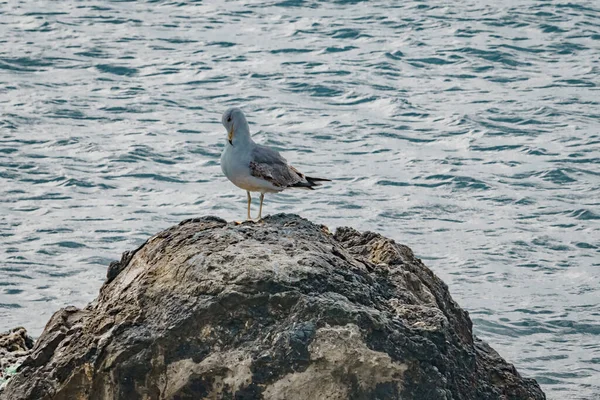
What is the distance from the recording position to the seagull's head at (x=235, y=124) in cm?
605

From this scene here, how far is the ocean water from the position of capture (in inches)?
388

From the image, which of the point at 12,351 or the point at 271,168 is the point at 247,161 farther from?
the point at 12,351

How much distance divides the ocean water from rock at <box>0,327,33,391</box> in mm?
2410

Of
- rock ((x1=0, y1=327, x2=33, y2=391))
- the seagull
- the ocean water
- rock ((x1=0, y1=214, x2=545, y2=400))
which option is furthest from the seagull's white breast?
the ocean water

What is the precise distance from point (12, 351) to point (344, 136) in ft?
27.9

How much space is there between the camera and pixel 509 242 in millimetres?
10852

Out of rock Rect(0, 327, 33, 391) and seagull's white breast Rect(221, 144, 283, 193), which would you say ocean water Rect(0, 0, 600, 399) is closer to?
rock Rect(0, 327, 33, 391)

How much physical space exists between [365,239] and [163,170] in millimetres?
7526

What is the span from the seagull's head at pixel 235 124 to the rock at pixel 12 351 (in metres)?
1.54

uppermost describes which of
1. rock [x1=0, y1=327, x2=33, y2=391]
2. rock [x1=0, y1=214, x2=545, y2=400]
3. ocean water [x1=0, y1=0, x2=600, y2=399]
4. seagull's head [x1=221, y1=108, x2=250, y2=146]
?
seagull's head [x1=221, y1=108, x2=250, y2=146]

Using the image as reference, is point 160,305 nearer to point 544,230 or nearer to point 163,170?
point 544,230

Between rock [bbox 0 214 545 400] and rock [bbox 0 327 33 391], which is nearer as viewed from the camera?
rock [bbox 0 214 545 400]

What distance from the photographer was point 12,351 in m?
6.06

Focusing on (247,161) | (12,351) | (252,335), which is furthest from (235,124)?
(252,335)
